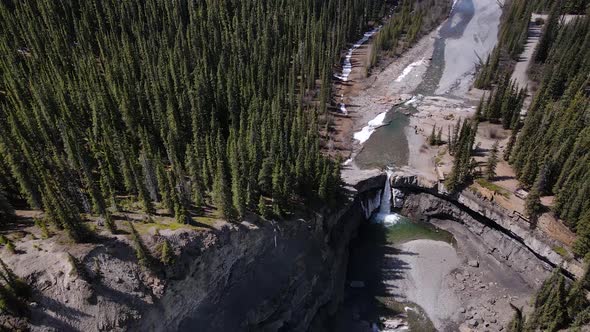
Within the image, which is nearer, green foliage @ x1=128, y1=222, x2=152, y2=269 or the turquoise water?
green foliage @ x1=128, y1=222, x2=152, y2=269

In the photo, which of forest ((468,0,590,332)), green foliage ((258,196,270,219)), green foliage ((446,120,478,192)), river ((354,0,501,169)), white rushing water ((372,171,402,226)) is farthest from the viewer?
river ((354,0,501,169))

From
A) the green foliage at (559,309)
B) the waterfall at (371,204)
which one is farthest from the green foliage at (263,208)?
the green foliage at (559,309)

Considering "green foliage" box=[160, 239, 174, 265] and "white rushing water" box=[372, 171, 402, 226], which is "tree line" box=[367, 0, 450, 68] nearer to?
"white rushing water" box=[372, 171, 402, 226]

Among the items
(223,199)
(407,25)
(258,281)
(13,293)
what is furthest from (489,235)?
(407,25)

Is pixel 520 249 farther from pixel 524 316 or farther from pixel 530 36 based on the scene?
pixel 530 36

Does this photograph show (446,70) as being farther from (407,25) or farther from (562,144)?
(562,144)

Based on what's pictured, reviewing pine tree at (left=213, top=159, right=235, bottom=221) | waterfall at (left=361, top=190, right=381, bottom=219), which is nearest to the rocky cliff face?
pine tree at (left=213, top=159, right=235, bottom=221)
